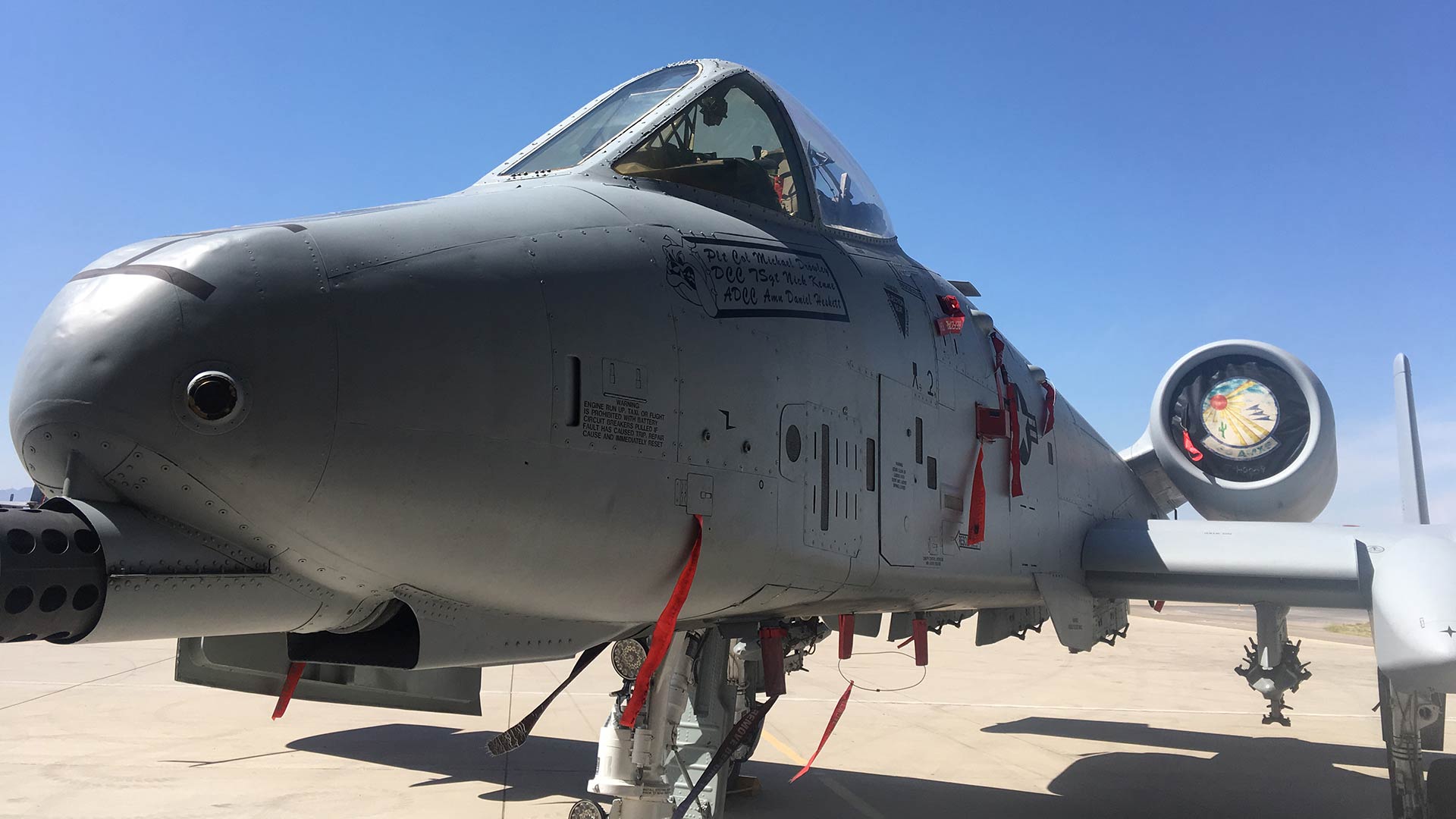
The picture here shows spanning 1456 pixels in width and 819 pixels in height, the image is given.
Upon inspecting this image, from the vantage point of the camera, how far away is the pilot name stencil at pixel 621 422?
108 inches

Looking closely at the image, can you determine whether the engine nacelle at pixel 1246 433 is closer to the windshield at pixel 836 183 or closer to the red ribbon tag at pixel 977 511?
the red ribbon tag at pixel 977 511

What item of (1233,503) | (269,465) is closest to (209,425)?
(269,465)

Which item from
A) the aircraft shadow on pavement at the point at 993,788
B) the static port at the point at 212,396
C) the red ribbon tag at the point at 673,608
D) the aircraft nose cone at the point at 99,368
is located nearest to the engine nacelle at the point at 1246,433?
the aircraft shadow on pavement at the point at 993,788

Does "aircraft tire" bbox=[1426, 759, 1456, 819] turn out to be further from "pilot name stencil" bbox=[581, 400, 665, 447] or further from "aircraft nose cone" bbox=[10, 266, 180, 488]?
"aircraft nose cone" bbox=[10, 266, 180, 488]

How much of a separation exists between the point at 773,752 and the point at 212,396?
868 cm

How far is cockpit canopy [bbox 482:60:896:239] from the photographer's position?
3.79 m

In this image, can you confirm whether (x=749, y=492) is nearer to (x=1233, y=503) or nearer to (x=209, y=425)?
(x=209, y=425)

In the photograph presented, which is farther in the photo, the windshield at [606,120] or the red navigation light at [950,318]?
the red navigation light at [950,318]

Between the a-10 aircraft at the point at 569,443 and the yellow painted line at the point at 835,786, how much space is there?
210 centimetres

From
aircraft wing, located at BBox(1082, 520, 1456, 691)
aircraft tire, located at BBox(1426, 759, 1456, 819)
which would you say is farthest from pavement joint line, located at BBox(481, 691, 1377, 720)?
aircraft wing, located at BBox(1082, 520, 1456, 691)

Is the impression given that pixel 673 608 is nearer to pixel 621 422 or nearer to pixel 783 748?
pixel 621 422

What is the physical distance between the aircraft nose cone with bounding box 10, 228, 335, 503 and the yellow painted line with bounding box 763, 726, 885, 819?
622 cm

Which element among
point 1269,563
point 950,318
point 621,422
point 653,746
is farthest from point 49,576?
point 1269,563

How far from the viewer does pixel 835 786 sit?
27.3 ft
